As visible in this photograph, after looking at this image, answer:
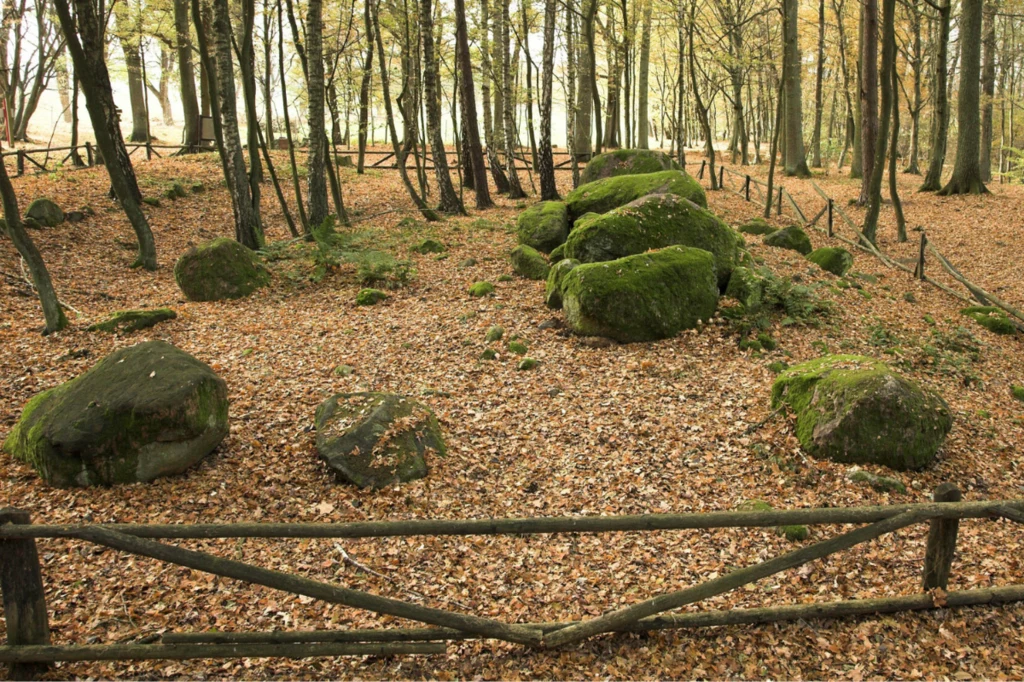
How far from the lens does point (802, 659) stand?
4.27 m

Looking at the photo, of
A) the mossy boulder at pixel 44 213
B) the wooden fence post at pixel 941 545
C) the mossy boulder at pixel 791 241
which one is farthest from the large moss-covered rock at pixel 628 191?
the mossy boulder at pixel 44 213

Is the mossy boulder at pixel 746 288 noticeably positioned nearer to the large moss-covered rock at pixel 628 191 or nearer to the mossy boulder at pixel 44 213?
the large moss-covered rock at pixel 628 191

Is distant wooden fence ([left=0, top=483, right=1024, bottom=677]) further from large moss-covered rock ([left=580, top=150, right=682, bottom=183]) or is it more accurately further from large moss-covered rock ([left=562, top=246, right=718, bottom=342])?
large moss-covered rock ([left=580, top=150, right=682, bottom=183])

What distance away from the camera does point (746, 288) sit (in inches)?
399

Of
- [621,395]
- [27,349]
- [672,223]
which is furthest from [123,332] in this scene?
[672,223]

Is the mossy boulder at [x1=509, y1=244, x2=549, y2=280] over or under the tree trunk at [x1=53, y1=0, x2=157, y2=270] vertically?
Answer: under

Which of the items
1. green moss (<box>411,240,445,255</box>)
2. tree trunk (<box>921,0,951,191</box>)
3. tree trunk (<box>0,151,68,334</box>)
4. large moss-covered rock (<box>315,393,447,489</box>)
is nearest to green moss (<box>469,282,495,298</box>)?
green moss (<box>411,240,445,255</box>)

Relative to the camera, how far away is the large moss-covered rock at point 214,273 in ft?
36.6

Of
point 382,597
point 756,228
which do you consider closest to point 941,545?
point 382,597

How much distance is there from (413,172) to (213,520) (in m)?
20.5

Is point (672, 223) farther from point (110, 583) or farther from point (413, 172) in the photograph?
point (413, 172)

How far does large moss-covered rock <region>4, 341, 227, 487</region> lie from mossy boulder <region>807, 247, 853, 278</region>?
11.6m

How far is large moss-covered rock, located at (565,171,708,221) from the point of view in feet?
41.1

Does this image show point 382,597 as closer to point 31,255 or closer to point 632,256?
point 632,256
